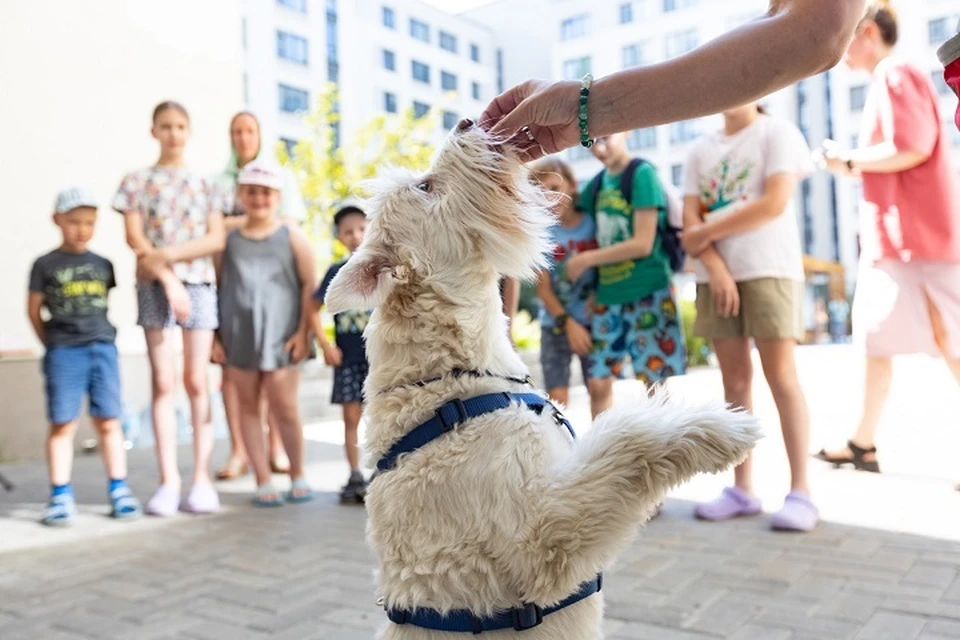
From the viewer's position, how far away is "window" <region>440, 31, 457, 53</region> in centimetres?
3762

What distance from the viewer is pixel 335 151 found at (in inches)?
790

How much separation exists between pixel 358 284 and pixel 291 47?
3285 cm

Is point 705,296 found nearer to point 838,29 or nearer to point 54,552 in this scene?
point 838,29

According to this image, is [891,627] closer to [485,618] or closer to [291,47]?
[485,618]

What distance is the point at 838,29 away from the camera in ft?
5.53

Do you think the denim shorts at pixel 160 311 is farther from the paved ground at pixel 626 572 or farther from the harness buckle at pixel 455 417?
the harness buckle at pixel 455 417

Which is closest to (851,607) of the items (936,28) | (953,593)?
(953,593)

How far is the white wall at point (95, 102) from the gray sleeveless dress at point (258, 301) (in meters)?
3.89

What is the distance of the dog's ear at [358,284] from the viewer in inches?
69.3

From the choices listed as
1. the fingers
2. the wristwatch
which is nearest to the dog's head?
the fingers

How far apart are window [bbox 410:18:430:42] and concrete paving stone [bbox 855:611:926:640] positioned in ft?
127

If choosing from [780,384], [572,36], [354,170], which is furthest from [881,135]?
[572,36]

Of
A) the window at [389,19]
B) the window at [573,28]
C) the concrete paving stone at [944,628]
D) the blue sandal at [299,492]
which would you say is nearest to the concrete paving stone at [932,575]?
the concrete paving stone at [944,628]

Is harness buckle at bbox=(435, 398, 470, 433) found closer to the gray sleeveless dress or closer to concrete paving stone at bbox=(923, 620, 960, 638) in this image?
concrete paving stone at bbox=(923, 620, 960, 638)
